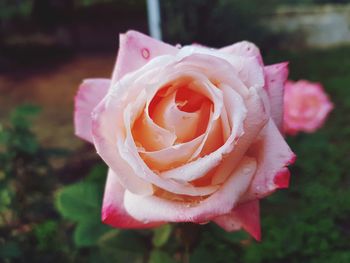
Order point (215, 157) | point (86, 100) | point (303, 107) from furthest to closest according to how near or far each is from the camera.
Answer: point (303, 107)
point (86, 100)
point (215, 157)

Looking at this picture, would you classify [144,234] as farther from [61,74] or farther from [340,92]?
[61,74]

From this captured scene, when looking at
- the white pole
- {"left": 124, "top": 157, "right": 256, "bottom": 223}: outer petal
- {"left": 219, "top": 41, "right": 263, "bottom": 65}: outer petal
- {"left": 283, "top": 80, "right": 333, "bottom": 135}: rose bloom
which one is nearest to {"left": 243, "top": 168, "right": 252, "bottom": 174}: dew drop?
{"left": 124, "top": 157, "right": 256, "bottom": 223}: outer petal

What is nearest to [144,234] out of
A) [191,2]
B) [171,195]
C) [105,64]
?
[171,195]

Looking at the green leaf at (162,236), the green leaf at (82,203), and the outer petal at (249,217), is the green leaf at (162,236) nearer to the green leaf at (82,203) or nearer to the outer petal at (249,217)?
the green leaf at (82,203)

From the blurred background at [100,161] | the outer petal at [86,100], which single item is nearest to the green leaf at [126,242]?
the blurred background at [100,161]

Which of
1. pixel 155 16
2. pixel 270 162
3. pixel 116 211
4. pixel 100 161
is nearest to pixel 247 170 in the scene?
pixel 270 162

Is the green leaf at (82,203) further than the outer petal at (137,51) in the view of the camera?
Yes

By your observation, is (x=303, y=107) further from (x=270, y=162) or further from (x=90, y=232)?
(x=270, y=162)
